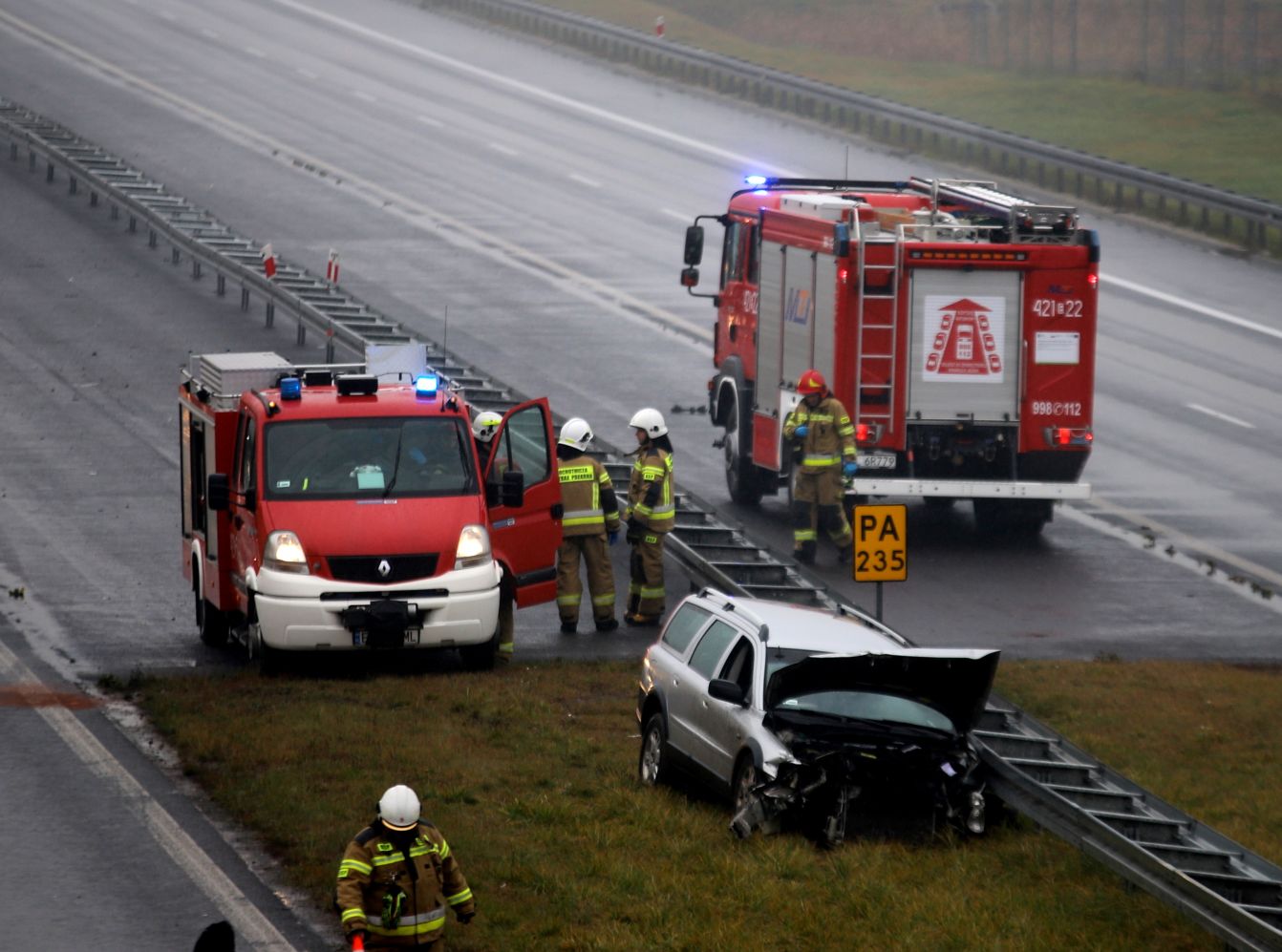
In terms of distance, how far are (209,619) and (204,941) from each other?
445 inches

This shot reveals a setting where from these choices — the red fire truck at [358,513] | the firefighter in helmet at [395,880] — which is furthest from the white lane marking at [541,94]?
the firefighter in helmet at [395,880]

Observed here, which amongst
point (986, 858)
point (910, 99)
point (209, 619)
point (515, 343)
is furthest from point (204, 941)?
point (910, 99)

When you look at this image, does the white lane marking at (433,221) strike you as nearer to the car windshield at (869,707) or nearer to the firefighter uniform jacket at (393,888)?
the car windshield at (869,707)

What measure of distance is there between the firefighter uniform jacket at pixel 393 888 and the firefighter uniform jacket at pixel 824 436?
40.4 feet

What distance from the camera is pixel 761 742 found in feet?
40.5

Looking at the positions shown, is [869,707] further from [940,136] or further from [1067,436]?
[940,136]

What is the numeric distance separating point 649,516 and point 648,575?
523 mm

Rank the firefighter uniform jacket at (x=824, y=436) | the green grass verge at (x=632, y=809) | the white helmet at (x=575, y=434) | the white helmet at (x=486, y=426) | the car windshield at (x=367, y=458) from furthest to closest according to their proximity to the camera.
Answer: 1. the firefighter uniform jacket at (x=824, y=436)
2. the white helmet at (x=486, y=426)
3. the white helmet at (x=575, y=434)
4. the car windshield at (x=367, y=458)
5. the green grass verge at (x=632, y=809)

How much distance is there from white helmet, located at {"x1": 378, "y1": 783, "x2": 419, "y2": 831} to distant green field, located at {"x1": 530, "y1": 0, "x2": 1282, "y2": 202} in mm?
34576

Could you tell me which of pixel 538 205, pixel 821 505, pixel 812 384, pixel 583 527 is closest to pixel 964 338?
pixel 812 384

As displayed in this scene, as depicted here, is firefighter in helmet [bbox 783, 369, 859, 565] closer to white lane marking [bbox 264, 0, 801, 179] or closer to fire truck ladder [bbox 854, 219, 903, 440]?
fire truck ladder [bbox 854, 219, 903, 440]

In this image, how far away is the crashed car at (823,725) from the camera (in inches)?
480

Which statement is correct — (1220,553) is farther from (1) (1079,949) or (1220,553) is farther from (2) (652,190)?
(2) (652,190)

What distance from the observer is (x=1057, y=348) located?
22.1 m
